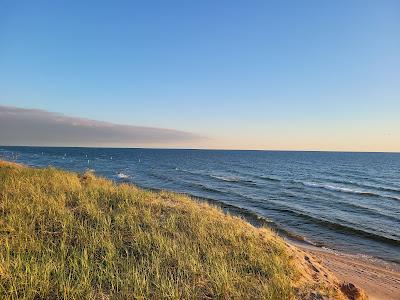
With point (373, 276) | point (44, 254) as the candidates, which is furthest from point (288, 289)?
point (373, 276)

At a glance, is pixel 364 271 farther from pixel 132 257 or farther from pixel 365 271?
pixel 132 257

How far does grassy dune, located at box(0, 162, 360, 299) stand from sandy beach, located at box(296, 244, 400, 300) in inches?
101

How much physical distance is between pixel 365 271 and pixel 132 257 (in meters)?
10.8

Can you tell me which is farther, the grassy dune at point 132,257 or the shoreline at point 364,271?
the shoreline at point 364,271

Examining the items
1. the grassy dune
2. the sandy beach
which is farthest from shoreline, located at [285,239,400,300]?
the grassy dune

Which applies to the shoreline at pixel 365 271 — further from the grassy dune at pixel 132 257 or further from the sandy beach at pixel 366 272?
the grassy dune at pixel 132 257

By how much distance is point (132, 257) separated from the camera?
25.5 feet

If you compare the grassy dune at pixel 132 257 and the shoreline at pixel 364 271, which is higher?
the grassy dune at pixel 132 257

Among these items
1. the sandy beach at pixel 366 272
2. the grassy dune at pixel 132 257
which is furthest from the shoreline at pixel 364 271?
the grassy dune at pixel 132 257

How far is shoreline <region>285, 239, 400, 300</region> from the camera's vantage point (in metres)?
11.2

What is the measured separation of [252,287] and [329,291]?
2400 mm

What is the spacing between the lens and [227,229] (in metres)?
10.9

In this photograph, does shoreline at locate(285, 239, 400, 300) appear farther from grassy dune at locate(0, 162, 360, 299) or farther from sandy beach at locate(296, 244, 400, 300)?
grassy dune at locate(0, 162, 360, 299)

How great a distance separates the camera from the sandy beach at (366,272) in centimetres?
1116
